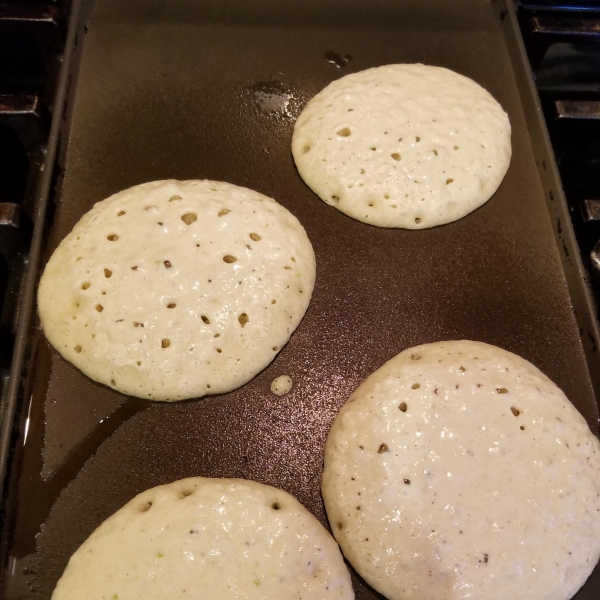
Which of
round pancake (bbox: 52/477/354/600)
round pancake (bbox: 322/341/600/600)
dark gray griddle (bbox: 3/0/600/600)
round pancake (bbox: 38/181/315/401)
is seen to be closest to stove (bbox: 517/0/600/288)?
dark gray griddle (bbox: 3/0/600/600)

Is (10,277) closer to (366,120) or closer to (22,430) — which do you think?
(22,430)

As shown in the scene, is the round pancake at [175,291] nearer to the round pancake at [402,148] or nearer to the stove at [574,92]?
the round pancake at [402,148]

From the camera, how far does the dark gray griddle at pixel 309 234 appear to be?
3.13ft

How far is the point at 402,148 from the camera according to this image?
1176 millimetres

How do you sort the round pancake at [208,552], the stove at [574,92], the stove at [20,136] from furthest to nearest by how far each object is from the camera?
1. the stove at [574,92]
2. the stove at [20,136]
3. the round pancake at [208,552]

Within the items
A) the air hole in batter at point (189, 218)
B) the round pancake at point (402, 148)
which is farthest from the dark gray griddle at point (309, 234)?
the air hole in batter at point (189, 218)

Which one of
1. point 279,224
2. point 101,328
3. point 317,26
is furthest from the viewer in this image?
point 317,26

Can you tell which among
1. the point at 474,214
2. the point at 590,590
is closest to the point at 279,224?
the point at 474,214

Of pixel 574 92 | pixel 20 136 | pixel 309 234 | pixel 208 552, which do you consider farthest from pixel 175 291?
pixel 574 92

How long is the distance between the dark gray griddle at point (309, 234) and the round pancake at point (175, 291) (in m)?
0.05

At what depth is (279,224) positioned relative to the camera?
3.68 feet

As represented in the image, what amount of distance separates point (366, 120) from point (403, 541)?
0.85m

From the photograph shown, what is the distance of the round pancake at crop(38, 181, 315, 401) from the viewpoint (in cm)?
99

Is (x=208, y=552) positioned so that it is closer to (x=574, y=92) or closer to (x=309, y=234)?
(x=309, y=234)
